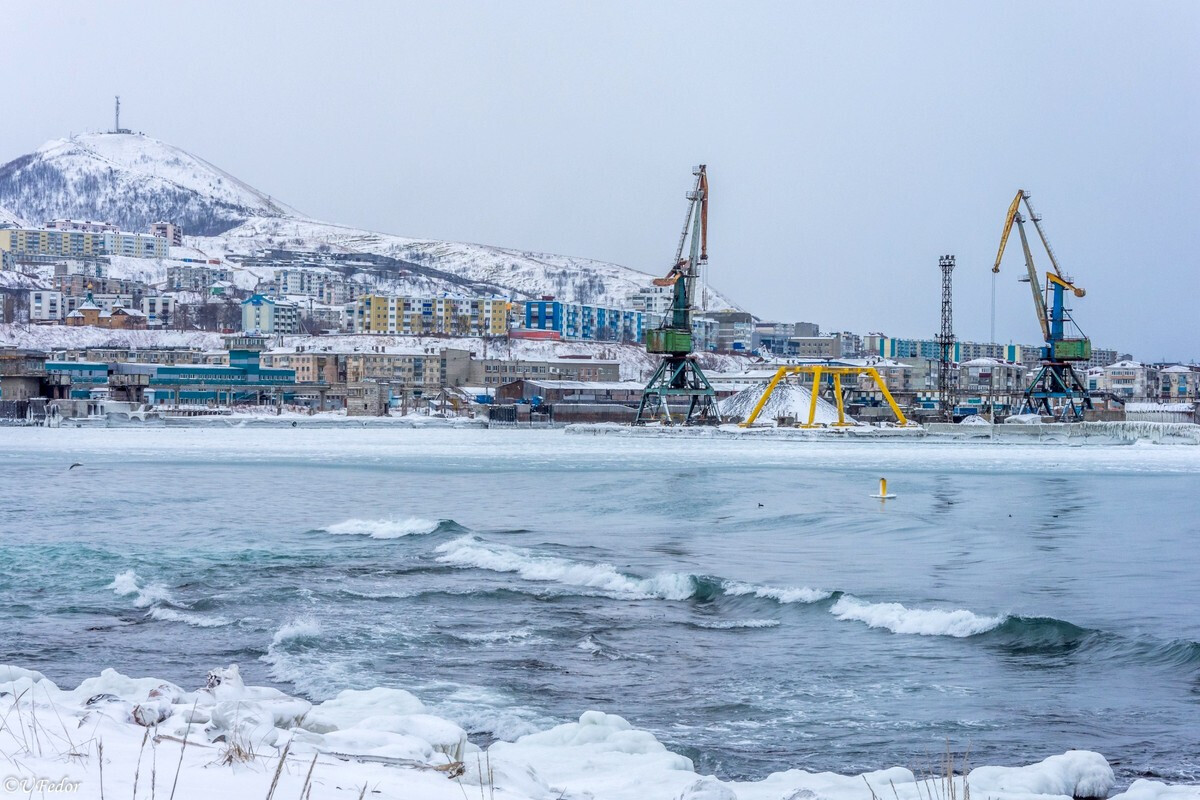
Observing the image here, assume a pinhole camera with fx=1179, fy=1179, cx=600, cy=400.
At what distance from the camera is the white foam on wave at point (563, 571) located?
12062mm

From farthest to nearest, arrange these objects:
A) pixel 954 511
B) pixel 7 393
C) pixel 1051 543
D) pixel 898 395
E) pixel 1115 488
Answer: pixel 898 395 → pixel 7 393 → pixel 1115 488 → pixel 954 511 → pixel 1051 543

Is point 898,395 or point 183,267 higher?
point 183,267

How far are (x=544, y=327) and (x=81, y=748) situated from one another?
138m

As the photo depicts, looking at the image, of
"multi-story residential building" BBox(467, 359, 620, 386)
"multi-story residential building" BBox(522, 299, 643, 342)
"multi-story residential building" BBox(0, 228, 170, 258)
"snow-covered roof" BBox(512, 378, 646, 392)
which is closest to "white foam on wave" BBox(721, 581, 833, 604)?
"snow-covered roof" BBox(512, 378, 646, 392)

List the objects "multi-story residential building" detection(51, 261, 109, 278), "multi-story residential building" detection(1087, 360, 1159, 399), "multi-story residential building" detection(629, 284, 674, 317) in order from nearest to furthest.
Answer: "multi-story residential building" detection(1087, 360, 1159, 399), "multi-story residential building" detection(51, 261, 109, 278), "multi-story residential building" detection(629, 284, 674, 317)

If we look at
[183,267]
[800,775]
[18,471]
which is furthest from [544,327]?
[800,775]

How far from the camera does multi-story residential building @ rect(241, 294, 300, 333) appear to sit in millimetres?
139125

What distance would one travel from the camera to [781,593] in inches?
455

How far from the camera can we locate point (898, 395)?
109 meters

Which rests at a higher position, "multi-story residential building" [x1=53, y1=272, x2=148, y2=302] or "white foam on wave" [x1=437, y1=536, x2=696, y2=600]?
"multi-story residential building" [x1=53, y1=272, x2=148, y2=302]

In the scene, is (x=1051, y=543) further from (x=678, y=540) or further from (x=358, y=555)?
(x=358, y=555)

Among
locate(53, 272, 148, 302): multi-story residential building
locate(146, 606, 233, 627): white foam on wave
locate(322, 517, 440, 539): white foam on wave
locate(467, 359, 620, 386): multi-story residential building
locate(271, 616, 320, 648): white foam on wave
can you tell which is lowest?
locate(322, 517, 440, 539): white foam on wave

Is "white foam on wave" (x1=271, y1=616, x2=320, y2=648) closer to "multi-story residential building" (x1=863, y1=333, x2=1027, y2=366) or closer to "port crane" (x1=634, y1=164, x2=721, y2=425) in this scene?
"port crane" (x1=634, y1=164, x2=721, y2=425)

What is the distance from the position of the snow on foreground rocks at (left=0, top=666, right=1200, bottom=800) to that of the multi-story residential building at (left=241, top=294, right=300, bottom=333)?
13686 centimetres
